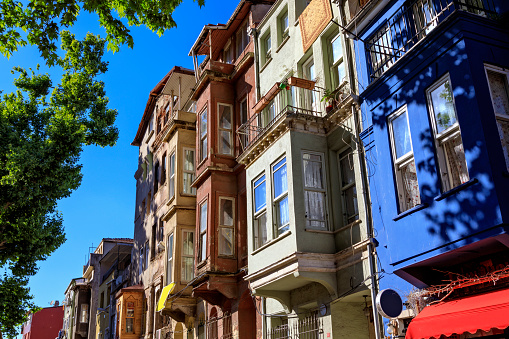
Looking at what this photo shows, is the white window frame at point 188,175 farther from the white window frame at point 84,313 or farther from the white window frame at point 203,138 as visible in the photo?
the white window frame at point 84,313

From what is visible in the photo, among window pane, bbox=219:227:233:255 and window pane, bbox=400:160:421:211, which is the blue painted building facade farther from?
window pane, bbox=219:227:233:255

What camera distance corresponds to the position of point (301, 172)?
1402cm

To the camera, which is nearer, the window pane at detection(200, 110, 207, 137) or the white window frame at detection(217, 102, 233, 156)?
the white window frame at detection(217, 102, 233, 156)

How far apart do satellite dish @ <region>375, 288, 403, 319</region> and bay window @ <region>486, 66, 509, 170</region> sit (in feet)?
10.9

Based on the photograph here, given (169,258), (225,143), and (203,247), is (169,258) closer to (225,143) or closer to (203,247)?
(203,247)

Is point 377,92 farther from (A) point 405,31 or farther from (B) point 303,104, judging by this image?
(B) point 303,104

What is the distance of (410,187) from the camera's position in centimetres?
1086

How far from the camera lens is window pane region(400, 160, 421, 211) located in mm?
10695

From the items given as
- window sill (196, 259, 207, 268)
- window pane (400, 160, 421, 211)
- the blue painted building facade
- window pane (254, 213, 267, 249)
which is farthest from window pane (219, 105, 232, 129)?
window pane (400, 160, 421, 211)

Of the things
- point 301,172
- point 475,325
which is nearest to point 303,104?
point 301,172

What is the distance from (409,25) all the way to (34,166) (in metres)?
13.4

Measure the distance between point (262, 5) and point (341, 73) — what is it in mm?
8320

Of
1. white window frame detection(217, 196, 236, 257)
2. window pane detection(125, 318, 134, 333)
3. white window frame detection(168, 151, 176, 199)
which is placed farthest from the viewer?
Result: window pane detection(125, 318, 134, 333)

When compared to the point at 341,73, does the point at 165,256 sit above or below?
below
